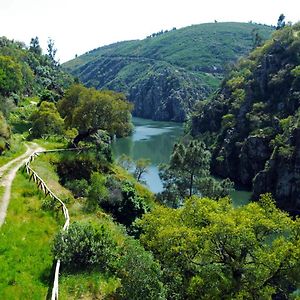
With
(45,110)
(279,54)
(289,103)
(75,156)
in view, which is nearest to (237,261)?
(75,156)

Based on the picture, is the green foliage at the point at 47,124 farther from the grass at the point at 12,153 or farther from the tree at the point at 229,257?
the tree at the point at 229,257

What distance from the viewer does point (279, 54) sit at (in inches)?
5787

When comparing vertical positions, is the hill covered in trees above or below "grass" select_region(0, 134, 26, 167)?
above

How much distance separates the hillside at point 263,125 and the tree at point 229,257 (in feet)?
220

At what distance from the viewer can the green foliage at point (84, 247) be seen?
23.4m

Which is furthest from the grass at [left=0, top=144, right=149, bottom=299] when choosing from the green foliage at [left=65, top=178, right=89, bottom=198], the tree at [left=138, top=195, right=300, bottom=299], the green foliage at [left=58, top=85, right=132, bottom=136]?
the green foliage at [left=58, top=85, right=132, bottom=136]

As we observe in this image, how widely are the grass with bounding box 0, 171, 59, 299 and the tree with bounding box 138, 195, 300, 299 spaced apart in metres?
7.47

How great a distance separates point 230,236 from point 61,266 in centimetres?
→ 1090

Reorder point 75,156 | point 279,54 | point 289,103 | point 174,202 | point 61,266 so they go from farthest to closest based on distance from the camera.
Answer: point 279,54 < point 289,103 < point 174,202 < point 75,156 < point 61,266

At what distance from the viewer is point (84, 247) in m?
24.0

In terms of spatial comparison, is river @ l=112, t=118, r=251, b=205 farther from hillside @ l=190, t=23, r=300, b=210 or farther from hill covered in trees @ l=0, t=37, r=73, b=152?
hill covered in trees @ l=0, t=37, r=73, b=152

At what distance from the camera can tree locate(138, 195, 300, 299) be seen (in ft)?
86.5

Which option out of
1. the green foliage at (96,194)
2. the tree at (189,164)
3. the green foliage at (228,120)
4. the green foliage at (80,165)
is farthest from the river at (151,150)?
the green foliage at (96,194)

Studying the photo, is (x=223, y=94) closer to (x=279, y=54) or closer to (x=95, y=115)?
(x=279, y=54)
